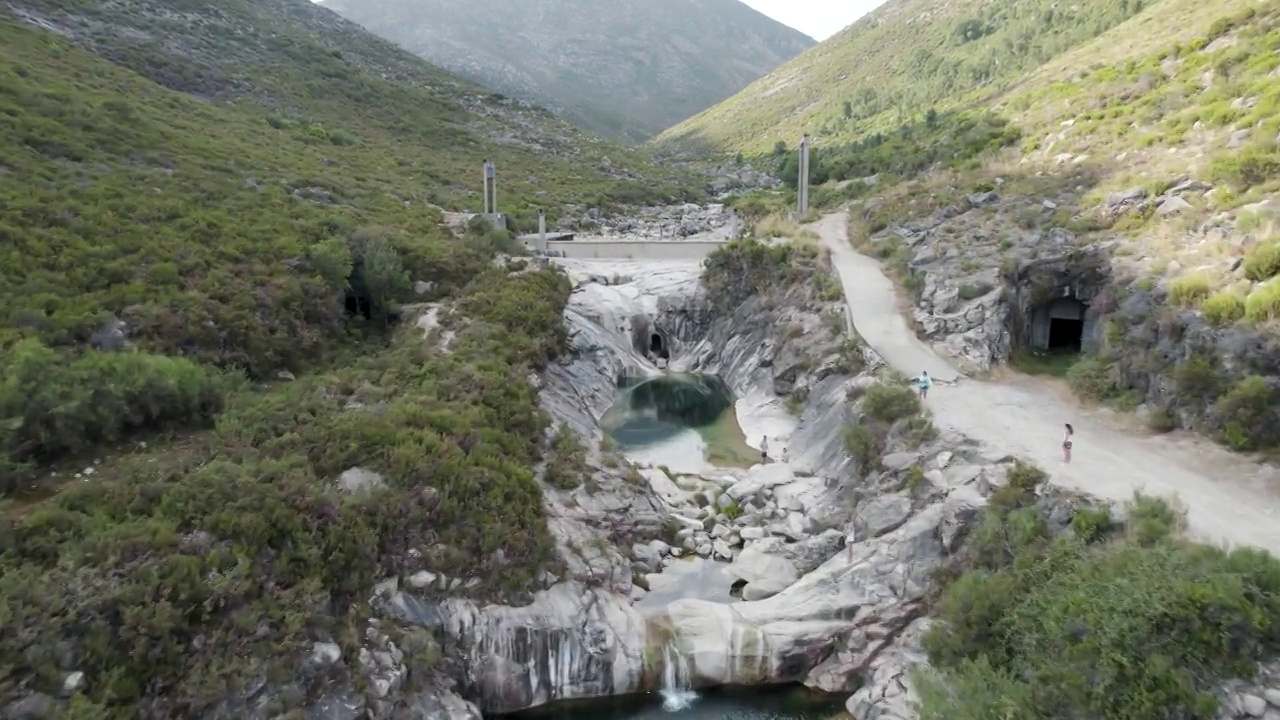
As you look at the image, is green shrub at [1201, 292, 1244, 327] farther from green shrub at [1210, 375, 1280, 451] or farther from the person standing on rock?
the person standing on rock

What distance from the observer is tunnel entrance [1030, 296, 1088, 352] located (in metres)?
28.4

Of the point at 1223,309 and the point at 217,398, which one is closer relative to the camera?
the point at 1223,309

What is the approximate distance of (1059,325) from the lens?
2928 centimetres

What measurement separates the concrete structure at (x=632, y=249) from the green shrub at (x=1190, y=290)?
25574 millimetres

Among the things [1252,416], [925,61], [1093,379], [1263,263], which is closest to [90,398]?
[1252,416]

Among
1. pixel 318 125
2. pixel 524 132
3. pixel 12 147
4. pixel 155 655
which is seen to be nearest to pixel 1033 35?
pixel 524 132

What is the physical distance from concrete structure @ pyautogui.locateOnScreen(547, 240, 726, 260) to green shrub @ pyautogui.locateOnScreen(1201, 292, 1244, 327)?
88.6ft

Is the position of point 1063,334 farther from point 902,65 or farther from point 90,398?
point 902,65

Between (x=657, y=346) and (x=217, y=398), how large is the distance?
24.2 metres

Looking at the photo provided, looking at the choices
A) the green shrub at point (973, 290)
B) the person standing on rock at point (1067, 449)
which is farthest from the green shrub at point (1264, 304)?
the green shrub at point (973, 290)

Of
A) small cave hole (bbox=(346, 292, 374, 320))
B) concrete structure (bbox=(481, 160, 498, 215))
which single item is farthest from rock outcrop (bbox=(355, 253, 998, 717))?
concrete structure (bbox=(481, 160, 498, 215))

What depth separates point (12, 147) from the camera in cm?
2753

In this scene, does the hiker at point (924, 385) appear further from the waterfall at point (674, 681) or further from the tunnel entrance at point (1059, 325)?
the waterfall at point (674, 681)

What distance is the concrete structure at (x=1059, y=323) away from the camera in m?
28.2
